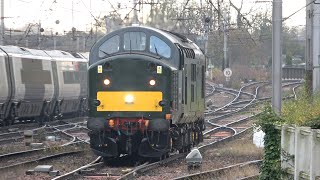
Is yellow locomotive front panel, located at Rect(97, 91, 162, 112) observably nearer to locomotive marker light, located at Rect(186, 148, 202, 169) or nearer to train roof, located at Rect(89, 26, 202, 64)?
train roof, located at Rect(89, 26, 202, 64)

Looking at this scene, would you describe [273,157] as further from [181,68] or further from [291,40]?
[291,40]

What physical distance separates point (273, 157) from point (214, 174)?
2.20 meters

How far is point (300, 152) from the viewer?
38.1ft

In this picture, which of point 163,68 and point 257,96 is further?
point 257,96

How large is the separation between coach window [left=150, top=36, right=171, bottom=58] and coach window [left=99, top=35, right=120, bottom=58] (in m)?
0.85

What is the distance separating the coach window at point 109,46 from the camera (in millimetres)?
17719

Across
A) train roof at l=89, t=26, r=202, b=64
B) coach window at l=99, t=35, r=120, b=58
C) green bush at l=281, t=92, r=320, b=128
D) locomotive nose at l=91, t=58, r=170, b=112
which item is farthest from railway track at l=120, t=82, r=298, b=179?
green bush at l=281, t=92, r=320, b=128

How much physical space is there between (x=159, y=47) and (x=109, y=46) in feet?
4.05

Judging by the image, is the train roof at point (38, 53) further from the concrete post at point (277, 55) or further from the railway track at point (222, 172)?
the railway track at point (222, 172)

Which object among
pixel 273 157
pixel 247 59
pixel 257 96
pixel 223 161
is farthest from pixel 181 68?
pixel 247 59

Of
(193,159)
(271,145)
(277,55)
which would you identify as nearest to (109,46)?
(193,159)

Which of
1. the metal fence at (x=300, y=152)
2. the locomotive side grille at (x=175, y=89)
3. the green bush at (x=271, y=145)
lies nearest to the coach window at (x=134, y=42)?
the locomotive side grille at (x=175, y=89)

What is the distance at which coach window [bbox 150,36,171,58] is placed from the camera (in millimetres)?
17547

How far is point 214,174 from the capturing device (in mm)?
15312
